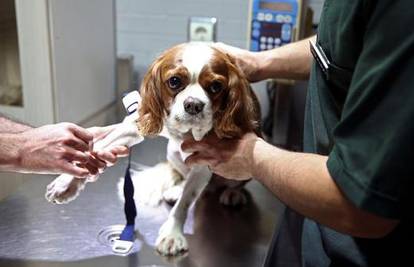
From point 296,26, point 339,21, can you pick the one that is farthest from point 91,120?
point 339,21

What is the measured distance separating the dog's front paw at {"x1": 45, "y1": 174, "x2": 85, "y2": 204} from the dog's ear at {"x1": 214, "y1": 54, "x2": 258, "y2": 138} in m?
0.34

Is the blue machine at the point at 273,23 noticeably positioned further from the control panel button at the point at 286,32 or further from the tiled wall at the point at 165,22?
the tiled wall at the point at 165,22

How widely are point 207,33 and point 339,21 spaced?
103cm

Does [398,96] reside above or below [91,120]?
above

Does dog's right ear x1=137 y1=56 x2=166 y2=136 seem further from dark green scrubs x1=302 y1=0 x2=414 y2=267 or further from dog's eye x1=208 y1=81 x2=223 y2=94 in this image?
dark green scrubs x1=302 y1=0 x2=414 y2=267

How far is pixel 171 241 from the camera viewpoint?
111 cm

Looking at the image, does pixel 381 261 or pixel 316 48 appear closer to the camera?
pixel 381 261

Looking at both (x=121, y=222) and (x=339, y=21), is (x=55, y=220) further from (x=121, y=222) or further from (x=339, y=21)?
(x=339, y=21)

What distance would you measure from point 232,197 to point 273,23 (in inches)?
24.3

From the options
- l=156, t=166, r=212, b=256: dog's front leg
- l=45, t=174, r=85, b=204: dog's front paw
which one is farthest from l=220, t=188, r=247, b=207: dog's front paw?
l=45, t=174, r=85, b=204: dog's front paw

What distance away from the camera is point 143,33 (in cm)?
191

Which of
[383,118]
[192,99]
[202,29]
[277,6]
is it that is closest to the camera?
[383,118]

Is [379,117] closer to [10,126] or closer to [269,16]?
[10,126]

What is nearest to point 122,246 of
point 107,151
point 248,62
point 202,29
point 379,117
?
point 107,151
